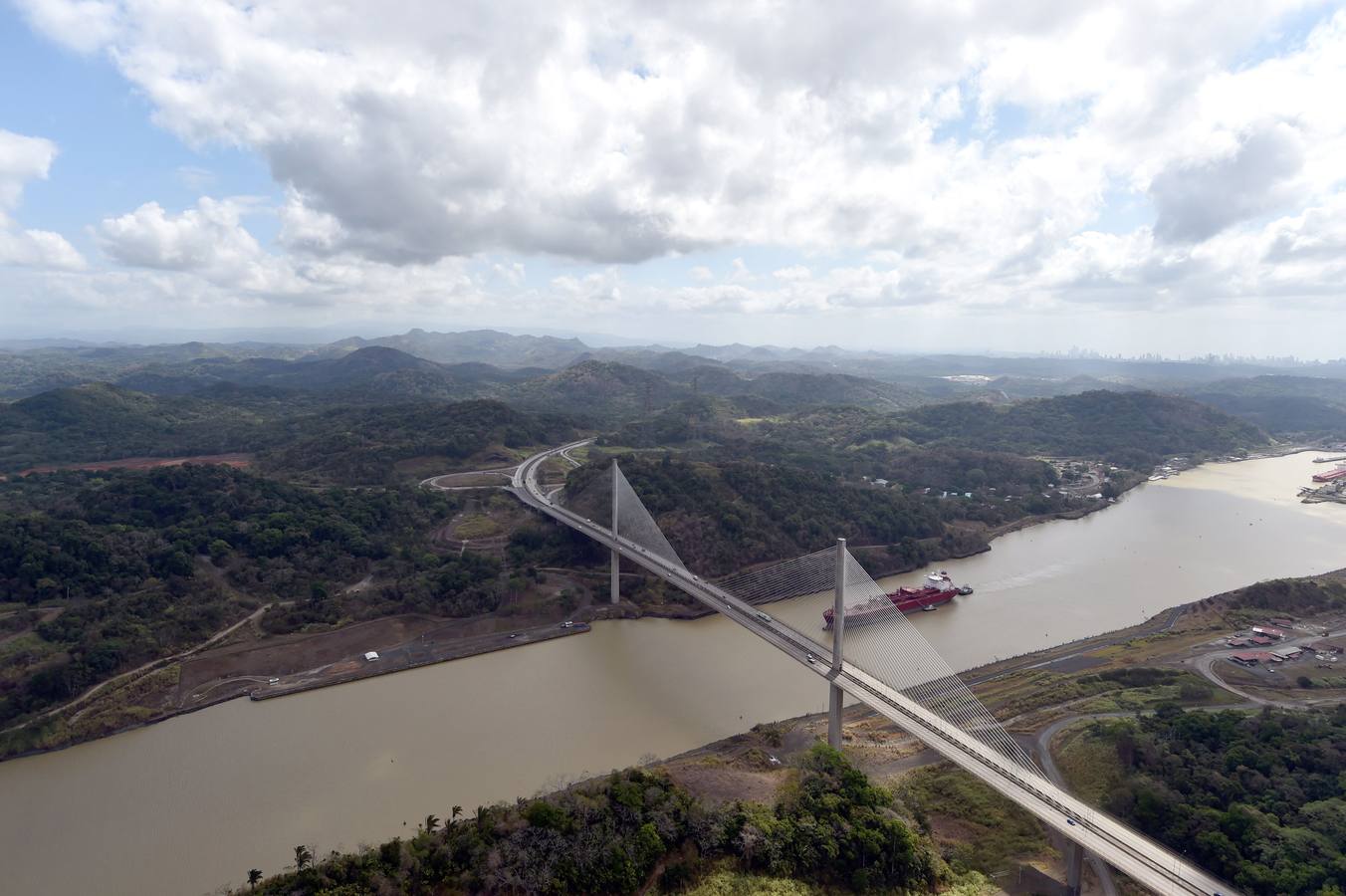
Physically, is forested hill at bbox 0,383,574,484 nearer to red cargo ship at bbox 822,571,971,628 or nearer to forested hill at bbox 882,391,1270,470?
red cargo ship at bbox 822,571,971,628

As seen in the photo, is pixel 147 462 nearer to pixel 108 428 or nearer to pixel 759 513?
pixel 108 428

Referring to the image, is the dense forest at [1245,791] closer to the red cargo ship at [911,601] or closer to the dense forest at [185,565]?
the red cargo ship at [911,601]

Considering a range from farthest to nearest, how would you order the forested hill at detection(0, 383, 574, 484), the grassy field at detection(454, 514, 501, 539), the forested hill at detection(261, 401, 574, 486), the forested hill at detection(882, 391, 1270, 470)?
the forested hill at detection(882, 391, 1270, 470)
the forested hill at detection(0, 383, 574, 484)
the forested hill at detection(261, 401, 574, 486)
the grassy field at detection(454, 514, 501, 539)

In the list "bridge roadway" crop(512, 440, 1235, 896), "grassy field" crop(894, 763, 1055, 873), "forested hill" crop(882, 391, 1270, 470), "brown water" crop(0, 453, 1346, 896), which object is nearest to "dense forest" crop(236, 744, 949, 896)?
"grassy field" crop(894, 763, 1055, 873)

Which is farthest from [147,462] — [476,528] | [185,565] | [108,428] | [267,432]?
[476,528]

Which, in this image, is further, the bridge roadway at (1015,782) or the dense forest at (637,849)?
the dense forest at (637,849)

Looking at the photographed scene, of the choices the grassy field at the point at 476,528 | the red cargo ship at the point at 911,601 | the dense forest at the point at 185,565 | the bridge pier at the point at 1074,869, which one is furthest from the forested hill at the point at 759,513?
the bridge pier at the point at 1074,869

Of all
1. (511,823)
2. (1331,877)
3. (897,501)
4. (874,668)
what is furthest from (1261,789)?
(897,501)
